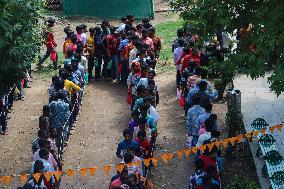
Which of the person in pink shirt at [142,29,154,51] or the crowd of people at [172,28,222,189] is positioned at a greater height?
the person in pink shirt at [142,29,154,51]

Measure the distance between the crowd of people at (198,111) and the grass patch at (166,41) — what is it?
9.94ft

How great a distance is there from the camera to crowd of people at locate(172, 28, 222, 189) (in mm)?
11375

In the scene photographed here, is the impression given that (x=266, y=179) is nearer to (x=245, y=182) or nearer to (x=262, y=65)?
(x=245, y=182)

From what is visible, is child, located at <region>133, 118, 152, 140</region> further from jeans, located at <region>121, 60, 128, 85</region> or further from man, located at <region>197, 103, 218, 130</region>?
jeans, located at <region>121, 60, 128, 85</region>

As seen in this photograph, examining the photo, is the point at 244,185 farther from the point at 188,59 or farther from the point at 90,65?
the point at 90,65

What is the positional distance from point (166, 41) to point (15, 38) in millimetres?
10966

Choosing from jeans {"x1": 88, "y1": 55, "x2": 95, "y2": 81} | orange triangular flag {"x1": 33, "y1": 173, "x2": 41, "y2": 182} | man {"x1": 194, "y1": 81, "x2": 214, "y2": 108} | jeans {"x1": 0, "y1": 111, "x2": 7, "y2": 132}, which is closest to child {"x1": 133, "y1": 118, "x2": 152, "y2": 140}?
man {"x1": 194, "y1": 81, "x2": 214, "y2": 108}

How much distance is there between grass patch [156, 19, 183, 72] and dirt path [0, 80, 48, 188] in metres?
4.11

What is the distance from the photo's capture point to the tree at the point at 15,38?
1284cm

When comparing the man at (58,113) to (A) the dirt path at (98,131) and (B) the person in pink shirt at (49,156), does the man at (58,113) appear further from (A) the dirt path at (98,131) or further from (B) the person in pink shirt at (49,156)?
(B) the person in pink shirt at (49,156)

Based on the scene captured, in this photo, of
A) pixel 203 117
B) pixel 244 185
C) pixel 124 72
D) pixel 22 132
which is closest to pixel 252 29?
pixel 203 117

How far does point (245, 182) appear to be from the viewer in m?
12.2

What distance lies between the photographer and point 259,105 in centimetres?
1672

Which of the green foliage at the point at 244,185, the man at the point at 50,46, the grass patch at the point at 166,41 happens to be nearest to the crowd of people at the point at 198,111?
the green foliage at the point at 244,185
